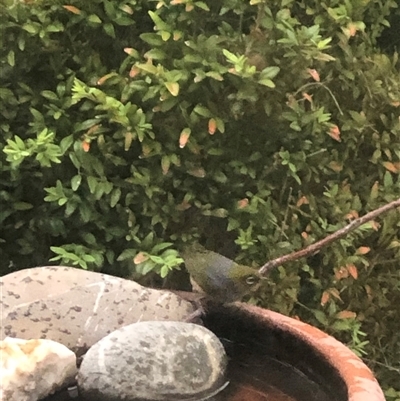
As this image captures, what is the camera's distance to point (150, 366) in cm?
121

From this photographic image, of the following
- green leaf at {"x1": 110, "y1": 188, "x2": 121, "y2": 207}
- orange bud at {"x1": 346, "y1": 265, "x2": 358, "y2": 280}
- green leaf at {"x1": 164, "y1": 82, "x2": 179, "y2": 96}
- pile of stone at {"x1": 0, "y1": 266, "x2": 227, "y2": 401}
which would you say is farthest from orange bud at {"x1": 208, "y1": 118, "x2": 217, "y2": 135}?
orange bud at {"x1": 346, "y1": 265, "x2": 358, "y2": 280}

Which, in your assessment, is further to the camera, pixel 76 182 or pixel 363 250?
pixel 363 250

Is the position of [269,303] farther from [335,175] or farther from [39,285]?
[39,285]

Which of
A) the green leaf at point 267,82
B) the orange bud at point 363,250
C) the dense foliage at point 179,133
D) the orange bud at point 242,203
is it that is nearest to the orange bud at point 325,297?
the dense foliage at point 179,133

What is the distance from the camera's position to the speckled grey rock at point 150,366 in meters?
1.19

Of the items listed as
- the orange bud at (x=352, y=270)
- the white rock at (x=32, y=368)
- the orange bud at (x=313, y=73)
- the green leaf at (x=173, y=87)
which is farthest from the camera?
the orange bud at (x=352, y=270)

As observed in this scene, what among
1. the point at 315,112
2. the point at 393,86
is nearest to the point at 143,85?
the point at 315,112

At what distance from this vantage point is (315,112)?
5.10 ft

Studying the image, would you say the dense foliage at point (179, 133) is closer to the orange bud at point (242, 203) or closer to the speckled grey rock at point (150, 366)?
the orange bud at point (242, 203)

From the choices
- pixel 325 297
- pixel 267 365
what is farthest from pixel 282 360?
pixel 325 297

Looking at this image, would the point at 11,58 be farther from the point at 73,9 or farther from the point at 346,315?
the point at 346,315

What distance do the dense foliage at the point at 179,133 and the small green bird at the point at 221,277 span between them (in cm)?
6

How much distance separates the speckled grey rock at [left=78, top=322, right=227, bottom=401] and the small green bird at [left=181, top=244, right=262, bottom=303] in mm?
119

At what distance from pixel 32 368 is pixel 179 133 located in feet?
1.89
